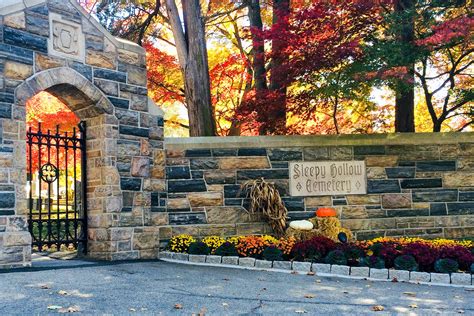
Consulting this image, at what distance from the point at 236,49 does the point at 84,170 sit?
8721mm

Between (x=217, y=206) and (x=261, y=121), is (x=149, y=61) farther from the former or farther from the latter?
(x=217, y=206)

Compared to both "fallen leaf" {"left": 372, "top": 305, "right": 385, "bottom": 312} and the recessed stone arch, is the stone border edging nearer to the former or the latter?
"fallen leaf" {"left": 372, "top": 305, "right": 385, "bottom": 312}

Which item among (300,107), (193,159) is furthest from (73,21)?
(300,107)

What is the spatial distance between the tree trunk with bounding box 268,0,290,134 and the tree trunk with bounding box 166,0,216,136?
4.01 ft

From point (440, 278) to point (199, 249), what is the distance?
3304mm

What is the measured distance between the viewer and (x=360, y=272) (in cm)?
691

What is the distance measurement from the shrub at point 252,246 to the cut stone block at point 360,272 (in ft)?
4.50

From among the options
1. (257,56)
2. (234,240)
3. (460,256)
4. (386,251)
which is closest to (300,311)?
(386,251)

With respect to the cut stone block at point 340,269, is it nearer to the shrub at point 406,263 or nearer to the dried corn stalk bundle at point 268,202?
the shrub at point 406,263

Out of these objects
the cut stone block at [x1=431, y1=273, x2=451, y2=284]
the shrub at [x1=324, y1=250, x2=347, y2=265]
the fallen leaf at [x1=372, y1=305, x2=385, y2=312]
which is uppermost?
the shrub at [x1=324, y1=250, x2=347, y2=265]

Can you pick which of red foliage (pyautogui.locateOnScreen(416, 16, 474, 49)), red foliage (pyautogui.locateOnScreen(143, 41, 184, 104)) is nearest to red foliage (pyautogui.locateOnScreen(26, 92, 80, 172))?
red foliage (pyautogui.locateOnScreen(143, 41, 184, 104))

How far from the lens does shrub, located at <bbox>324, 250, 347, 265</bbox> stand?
7.16 metres

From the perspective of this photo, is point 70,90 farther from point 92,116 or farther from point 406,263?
point 406,263

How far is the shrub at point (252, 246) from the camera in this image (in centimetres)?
772
